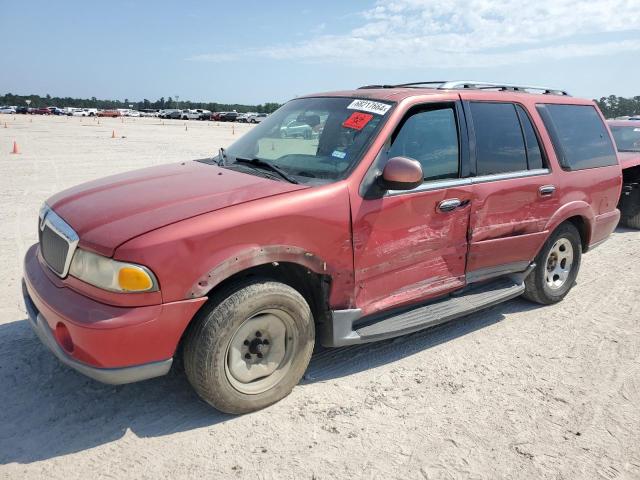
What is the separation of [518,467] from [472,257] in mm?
1707

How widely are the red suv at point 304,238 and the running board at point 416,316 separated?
15 millimetres

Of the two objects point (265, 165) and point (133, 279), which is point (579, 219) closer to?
point (265, 165)

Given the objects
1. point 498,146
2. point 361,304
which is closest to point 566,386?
point 361,304

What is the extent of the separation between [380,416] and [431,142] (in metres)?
1.97

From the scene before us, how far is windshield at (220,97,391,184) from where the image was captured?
3.44m

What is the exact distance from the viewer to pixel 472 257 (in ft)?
13.2

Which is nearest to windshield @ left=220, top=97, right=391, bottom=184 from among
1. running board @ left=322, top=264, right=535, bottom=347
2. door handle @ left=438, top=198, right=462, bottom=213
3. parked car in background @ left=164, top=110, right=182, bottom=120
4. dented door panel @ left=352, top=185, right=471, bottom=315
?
dented door panel @ left=352, top=185, right=471, bottom=315

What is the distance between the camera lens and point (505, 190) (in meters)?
4.09

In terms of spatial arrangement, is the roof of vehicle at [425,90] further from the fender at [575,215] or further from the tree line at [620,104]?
the tree line at [620,104]

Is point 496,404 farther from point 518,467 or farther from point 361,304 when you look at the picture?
point 361,304

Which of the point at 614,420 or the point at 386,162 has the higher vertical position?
the point at 386,162

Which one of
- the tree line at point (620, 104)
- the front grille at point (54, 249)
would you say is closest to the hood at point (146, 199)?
the front grille at point (54, 249)

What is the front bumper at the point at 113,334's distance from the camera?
2572 mm

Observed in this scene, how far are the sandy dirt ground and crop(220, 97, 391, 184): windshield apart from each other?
57.4 inches
